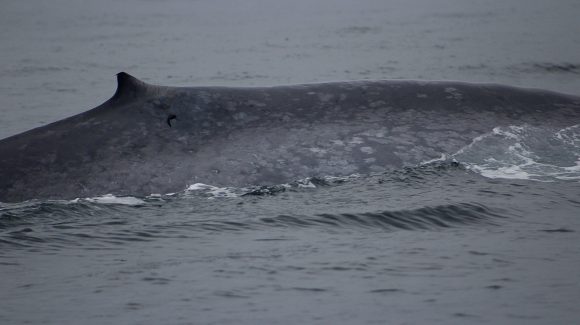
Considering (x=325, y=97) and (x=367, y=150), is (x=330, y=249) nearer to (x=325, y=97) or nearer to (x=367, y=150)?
(x=367, y=150)

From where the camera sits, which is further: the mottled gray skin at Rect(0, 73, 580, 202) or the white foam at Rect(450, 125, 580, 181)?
the white foam at Rect(450, 125, 580, 181)

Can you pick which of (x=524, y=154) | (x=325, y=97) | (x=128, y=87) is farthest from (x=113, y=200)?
(x=524, y=154)

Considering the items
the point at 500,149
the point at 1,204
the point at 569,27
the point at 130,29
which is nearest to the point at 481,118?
the point at 500,149

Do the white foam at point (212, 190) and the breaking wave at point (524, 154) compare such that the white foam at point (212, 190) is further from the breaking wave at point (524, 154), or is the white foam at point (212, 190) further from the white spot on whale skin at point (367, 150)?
the breaking wave at point (524, 154)

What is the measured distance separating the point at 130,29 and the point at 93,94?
654 inches

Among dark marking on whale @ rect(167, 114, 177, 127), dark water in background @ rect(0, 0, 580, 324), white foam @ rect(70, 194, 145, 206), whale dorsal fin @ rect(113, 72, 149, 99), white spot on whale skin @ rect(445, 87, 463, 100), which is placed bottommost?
dark water in background @ rect(0, 0, 580, 324)

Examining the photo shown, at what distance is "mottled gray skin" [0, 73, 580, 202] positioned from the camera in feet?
25.4

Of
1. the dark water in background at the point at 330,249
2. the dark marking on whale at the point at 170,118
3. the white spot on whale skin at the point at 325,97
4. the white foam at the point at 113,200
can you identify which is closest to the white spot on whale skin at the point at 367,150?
the dark water in background at the point at 330,249

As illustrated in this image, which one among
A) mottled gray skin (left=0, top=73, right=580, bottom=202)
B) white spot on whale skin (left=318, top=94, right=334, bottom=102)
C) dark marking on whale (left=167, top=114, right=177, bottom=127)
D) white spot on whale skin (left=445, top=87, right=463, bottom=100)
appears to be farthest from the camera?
white spot on whale skin (left=445, top=87, right=463, bottom=100)

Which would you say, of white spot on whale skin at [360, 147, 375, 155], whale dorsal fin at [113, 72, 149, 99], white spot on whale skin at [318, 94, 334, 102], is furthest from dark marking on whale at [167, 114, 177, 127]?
white spot on whale skin at [360, 147, 375, 155]

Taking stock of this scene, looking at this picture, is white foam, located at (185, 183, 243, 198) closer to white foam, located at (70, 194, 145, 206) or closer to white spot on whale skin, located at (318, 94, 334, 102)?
white foam, located at (70, 194, 145, 206)

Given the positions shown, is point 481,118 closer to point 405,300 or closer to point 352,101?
point 352,101

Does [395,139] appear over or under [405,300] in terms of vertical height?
over

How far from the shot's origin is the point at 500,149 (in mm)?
8531
